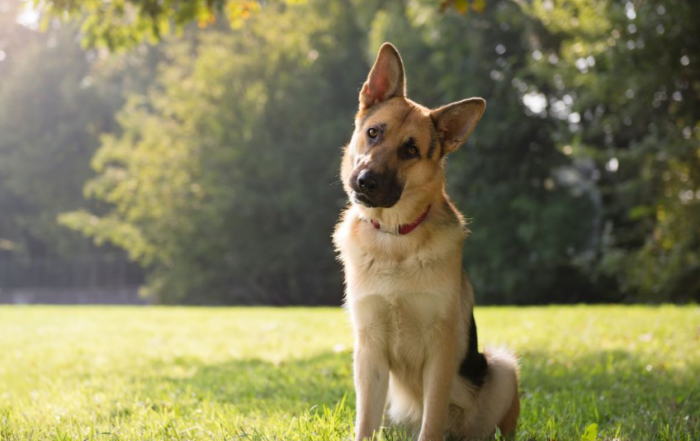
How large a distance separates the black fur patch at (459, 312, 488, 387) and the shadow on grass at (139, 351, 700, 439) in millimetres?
417

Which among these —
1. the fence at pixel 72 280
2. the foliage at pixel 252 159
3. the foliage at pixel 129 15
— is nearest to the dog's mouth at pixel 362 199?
the foliage at pixel 129 15

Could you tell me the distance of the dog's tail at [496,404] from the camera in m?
4.07

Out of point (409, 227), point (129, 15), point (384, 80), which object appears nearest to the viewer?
point (409, 227)

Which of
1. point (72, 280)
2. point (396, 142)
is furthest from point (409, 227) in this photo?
point (72, 280)

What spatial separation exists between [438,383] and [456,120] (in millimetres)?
1582

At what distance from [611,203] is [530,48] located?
5675 mm

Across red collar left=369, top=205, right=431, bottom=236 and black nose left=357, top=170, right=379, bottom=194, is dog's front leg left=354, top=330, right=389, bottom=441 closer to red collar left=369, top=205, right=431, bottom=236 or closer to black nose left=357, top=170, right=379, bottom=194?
red collar left=369, top=205, right=431, bottom=236

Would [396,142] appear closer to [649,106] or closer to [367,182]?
[367,182]

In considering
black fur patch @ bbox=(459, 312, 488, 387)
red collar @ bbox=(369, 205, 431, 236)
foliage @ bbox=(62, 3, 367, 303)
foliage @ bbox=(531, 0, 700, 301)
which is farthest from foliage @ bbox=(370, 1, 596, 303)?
red collar @ bbox=(369, 205, 431, 236)

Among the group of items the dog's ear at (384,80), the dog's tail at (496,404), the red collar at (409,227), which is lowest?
the dog's tail at (496,404)

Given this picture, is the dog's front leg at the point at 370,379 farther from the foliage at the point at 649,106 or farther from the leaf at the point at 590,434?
the foliage at the point at 649,106

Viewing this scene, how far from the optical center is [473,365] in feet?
13.5

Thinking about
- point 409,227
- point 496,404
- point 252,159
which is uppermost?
point 252,159

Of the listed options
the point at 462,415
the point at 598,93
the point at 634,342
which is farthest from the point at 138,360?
the point at 598,93
